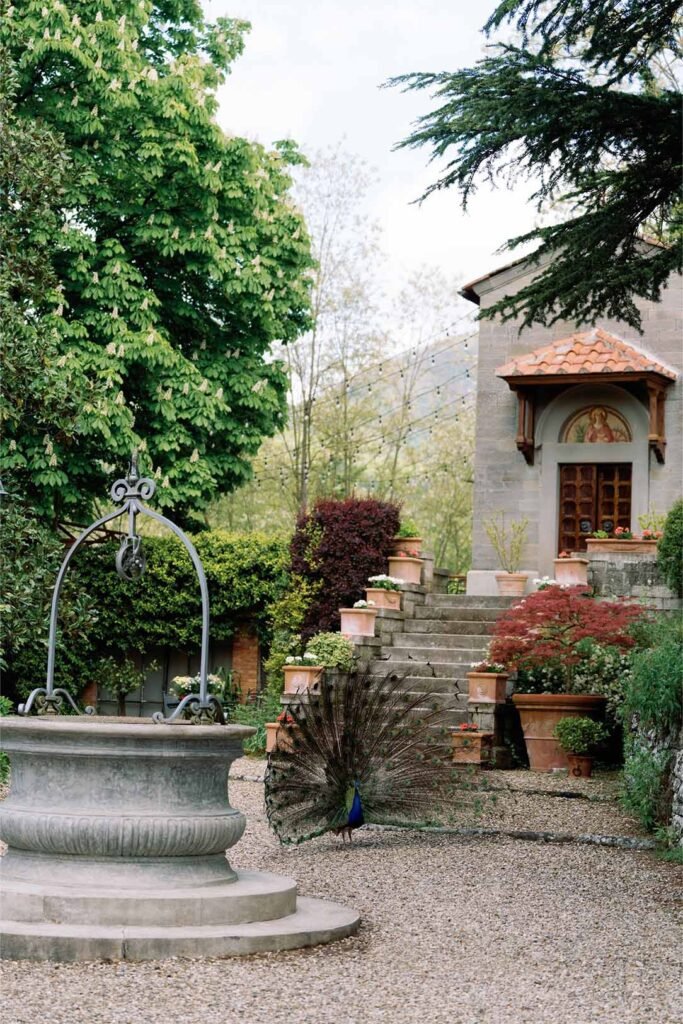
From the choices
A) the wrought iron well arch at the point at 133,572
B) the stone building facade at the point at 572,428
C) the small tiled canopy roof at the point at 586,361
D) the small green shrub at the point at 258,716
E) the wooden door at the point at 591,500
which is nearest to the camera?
the wrought iron well arch at the point at 133,572

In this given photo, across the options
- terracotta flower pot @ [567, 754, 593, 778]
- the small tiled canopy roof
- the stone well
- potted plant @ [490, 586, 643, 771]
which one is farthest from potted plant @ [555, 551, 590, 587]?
the stone well

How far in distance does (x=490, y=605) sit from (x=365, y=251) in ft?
43.4

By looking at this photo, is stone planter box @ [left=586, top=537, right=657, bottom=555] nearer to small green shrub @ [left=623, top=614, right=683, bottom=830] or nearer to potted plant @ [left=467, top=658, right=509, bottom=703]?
potted plant @ [left=467, top=658, right=509, bottom=703]

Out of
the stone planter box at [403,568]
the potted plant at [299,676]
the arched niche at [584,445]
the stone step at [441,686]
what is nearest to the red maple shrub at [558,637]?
the stone step at [441,686]

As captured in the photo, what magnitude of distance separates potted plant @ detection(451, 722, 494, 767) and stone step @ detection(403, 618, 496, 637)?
2.58 m

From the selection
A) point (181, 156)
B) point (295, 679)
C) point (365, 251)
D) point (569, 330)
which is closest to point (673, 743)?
point (295, 679)

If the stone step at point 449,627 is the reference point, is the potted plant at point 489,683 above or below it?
below

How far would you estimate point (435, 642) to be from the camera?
15.9 metres

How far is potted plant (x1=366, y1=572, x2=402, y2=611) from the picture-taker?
1619cm

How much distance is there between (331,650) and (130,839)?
9.20 m

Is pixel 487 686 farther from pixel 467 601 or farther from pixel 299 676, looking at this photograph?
pixel 467 601

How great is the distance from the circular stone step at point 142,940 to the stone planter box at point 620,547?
445 inches

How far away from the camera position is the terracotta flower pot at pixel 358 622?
51.4 feet

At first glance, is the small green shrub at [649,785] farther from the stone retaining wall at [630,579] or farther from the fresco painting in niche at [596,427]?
the fresco painting in niche at [596,427]
